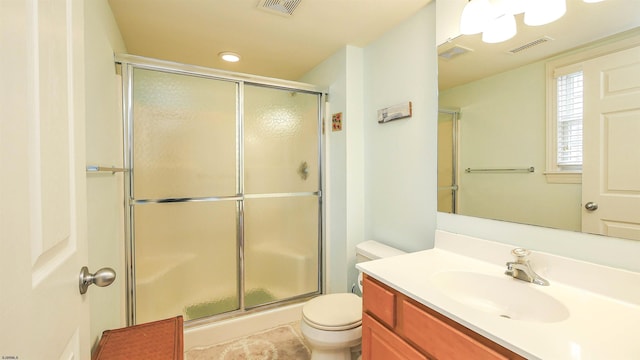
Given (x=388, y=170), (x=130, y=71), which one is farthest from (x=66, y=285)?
(x=388, y=170)

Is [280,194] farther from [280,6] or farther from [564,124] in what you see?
[564,124]

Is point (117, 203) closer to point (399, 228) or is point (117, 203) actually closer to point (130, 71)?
point (130, 71)

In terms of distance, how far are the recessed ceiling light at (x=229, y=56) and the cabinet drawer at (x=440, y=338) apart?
7.62 feet

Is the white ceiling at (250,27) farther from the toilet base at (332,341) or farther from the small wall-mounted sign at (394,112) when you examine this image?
the toilet base at (332,341)

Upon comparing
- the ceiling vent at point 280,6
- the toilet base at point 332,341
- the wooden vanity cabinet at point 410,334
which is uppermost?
the ceiling vent at point 280,6

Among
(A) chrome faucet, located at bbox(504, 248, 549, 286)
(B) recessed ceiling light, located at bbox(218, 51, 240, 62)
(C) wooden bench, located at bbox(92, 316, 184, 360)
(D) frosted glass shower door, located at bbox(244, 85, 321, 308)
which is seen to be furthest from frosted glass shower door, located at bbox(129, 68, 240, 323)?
(A) chrome faucet, located at bbox(504, 248, 549, 286)

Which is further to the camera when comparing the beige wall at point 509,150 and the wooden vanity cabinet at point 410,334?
the beige wall at point 509,150

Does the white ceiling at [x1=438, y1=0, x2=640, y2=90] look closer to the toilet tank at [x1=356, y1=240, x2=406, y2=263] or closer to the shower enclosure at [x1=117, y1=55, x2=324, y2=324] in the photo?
the toilet tank at [x1=356, y1=240, x2=406, y2=263]

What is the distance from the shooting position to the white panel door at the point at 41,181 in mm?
404

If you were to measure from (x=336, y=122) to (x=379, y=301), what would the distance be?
5.13 feet

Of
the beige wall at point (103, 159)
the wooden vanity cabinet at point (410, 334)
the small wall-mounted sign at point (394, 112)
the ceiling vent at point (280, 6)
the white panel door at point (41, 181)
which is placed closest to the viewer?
the white panel door at point (41, 181)

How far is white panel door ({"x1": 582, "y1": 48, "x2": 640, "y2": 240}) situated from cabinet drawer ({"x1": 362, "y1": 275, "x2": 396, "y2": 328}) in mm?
794

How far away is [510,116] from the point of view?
49.5 inches

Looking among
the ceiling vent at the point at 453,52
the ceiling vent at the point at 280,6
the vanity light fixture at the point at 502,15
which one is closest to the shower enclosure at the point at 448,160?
the ceiling vent at the point at 453,52
